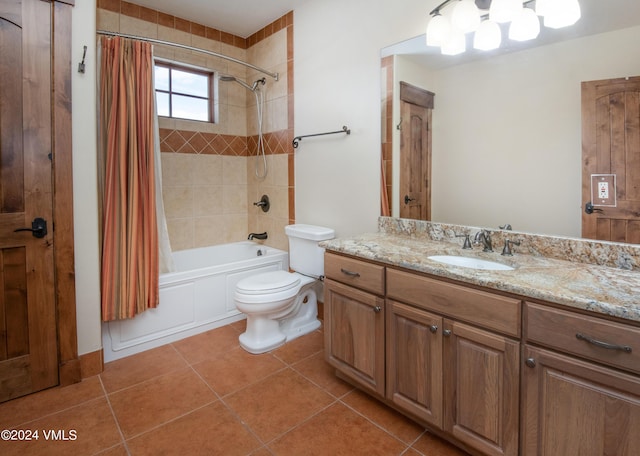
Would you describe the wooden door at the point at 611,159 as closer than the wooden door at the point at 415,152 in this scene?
Yes

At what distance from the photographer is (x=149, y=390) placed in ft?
6.40

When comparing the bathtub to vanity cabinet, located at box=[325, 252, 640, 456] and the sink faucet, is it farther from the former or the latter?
the sink faucet

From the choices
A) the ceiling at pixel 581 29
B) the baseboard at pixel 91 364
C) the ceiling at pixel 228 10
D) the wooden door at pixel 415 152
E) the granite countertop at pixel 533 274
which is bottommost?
the baseboard at pixel 91 364

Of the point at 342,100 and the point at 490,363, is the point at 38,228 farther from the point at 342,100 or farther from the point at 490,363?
the point at 490,363

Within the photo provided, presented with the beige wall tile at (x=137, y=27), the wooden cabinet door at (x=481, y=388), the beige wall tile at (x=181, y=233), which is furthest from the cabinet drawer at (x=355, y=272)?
the beige wall tile at (x=137, y=27)

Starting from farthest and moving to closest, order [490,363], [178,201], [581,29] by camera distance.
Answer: [178,201]
[581,29]
[490,363]

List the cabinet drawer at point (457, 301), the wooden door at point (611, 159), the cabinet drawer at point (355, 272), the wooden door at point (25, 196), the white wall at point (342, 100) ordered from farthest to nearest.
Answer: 1. the white wall at point (342, 100)
2. the wooden door at point (25, 196)
3. the cabinet drawer at point (355, 272)
4. the wooden door at point (611, 159)
5. the cabinet drawer at point (457, 301)

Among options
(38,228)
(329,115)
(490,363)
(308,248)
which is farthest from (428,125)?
(38,228)

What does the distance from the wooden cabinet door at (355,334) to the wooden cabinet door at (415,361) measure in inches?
A: 2.5

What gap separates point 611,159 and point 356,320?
1329 mm

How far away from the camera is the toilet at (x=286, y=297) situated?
2.32m

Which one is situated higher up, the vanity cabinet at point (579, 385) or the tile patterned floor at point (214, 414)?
the vanity cabinet at point (579, 385)

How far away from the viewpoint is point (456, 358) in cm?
138

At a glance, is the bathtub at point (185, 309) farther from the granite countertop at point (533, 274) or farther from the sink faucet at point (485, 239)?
the sink faucet at point (485, 239)
